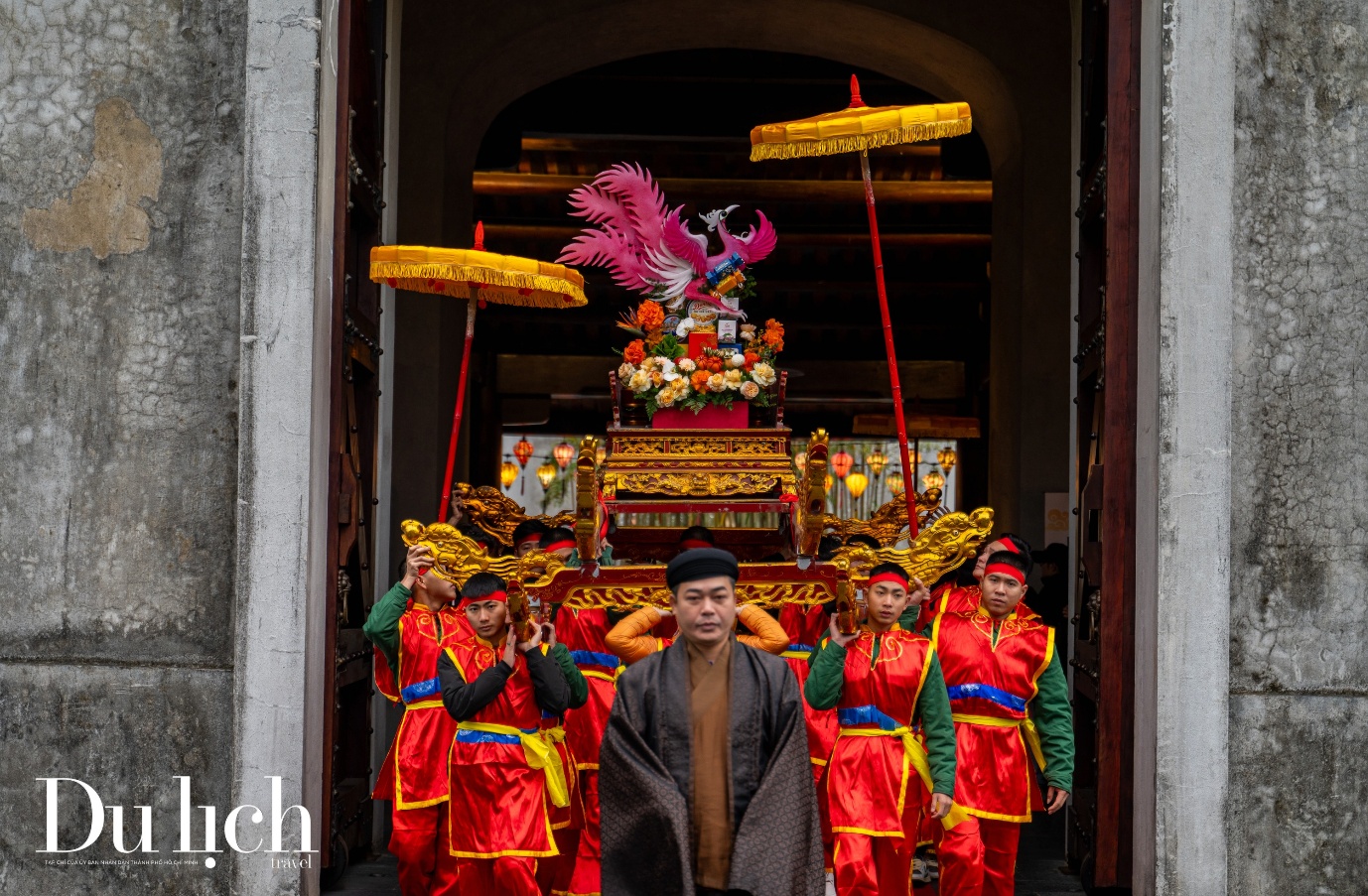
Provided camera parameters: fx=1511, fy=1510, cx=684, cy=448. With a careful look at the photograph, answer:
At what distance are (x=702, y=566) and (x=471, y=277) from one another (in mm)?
2593

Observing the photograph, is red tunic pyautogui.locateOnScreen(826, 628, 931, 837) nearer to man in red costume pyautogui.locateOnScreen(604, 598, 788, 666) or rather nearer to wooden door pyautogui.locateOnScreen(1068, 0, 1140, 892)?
man in red costume pyautogui.locateOnScreen(604, 598, 788, 666)

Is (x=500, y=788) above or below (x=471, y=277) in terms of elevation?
below

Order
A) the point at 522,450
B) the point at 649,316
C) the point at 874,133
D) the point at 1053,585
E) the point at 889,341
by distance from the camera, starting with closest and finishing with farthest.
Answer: the point at 889,341 < the point at 874,133 < the point at 649,316 < the point at 1053,585 < the point at 522,450

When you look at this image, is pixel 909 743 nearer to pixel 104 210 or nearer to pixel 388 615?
pixel 388 615

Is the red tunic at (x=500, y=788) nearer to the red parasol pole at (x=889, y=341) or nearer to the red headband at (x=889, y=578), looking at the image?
the red headband at (x=889, y=578)

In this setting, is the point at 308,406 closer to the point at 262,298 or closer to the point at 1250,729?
the point at 262,298

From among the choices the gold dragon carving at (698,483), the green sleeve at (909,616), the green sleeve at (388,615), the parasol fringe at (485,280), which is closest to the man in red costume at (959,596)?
the green sleeve at (909,616)

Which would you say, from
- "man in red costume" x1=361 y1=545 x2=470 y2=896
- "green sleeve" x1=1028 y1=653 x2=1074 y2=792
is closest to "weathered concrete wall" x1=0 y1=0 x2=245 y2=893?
→ "man in red costume" x1=361 y1=545 x2=470 y2=896

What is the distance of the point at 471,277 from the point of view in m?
6.29

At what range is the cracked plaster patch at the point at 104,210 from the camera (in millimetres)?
5602

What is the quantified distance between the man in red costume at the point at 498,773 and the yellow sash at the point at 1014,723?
154cm

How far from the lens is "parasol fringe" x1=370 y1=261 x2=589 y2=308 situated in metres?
6.20

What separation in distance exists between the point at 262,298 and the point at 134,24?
1.19 metres

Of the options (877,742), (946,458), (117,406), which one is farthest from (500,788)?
(946,458)
